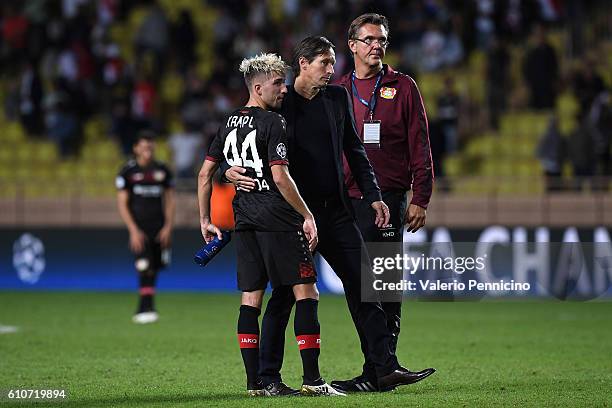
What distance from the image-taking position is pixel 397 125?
8.23 metres

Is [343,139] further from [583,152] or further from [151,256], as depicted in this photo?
[583,152]

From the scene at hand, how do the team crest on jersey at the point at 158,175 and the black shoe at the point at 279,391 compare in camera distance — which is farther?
the team crest on jersey at the point at 158,175

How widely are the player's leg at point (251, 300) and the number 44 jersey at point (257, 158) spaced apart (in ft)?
0.42

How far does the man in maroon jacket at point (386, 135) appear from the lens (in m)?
8.12

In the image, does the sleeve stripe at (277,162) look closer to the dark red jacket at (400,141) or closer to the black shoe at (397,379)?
the dark red jacket at (400,141)

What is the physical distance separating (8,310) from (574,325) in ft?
22.4

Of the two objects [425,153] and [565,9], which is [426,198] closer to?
[425,153]

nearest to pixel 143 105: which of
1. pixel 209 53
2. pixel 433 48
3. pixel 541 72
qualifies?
pixel 209 53

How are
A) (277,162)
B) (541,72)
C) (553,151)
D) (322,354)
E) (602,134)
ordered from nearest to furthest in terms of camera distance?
(277,162)
(322,354)
(602,134)
(553,151)
(541,72)

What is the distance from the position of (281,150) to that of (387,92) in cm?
123

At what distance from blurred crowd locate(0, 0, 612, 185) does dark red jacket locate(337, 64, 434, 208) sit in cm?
1064

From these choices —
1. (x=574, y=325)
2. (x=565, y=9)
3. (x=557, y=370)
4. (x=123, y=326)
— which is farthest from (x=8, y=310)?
(x=565, y=9)

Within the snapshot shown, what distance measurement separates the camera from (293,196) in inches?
288

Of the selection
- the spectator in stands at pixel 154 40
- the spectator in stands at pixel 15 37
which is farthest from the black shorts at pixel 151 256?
the spectator in stands at pixel 15 37
